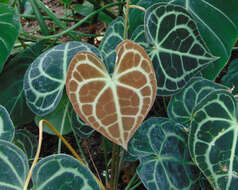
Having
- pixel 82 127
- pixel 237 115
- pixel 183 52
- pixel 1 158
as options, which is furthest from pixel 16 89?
pixel 237 115

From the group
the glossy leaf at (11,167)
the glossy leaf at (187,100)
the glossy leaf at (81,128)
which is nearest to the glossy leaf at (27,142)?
the glossy leaf at (81,128)

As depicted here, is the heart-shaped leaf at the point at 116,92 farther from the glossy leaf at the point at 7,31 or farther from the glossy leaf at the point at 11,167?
the glossy leaf at the point at 7,31

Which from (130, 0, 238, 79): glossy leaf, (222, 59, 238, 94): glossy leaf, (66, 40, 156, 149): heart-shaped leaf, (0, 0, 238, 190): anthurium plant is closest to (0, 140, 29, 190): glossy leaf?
(0, 0, 238, 190): anthurium plant

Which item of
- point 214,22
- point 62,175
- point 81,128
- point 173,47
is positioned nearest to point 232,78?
point 214,22

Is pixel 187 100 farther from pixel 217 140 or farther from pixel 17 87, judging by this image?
pixel 17 87

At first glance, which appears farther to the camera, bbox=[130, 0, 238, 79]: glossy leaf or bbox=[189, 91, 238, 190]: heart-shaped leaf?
bbox=[130, 0, 238, 79]: glossy leaf

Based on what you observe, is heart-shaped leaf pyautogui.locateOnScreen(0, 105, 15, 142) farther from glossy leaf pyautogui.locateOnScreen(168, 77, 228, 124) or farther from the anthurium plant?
glossy leaf pyautogui.locateOnScreen(168, 77, 228, 124)

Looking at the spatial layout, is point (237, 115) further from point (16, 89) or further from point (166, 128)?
point (16, 89)
